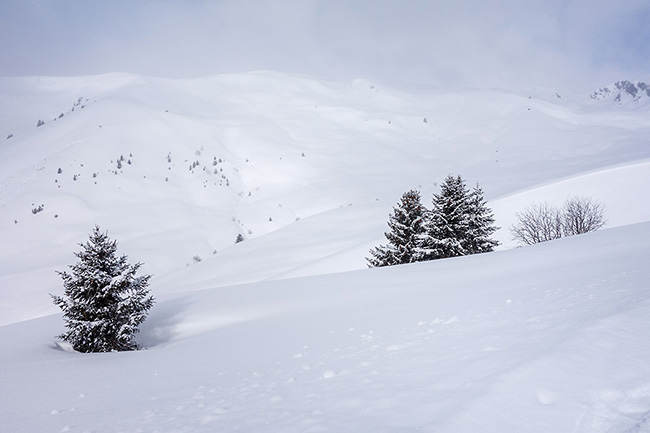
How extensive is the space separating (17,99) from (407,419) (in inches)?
2950

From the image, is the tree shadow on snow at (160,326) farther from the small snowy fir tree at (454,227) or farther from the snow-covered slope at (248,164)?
the small snowy fir tree at (454,227)

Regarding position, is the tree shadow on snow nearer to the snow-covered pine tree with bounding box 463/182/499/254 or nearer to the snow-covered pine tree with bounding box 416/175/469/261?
the snow-covered pine tree with bounding box 416/175/469/261

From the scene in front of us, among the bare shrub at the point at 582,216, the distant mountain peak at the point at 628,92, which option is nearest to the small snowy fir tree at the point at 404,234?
the bare shrub at the point at 582,216

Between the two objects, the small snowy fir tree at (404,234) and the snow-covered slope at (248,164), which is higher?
the snow-covered slope at (248,164)

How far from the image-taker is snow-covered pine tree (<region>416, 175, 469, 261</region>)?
15.6 meters

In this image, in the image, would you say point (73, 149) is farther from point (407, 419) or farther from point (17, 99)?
point (407, 419)

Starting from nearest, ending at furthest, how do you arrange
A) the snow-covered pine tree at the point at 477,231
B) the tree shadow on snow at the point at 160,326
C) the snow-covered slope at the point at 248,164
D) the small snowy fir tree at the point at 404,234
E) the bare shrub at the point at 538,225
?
the tree shadow on snow at the point at 160,326
the small snowy fir tree at the point at 404,234
the snow-covered pine tree at the point at 477,231
the bare shrub at the point at 538,225
the snow-covered slope at the point at 248,164

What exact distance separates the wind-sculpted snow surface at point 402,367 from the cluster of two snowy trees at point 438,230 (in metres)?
8.13

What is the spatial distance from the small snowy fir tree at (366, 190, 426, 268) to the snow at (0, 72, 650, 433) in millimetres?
1845

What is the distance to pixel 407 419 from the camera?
207 centimetres

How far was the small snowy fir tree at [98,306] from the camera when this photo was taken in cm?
752

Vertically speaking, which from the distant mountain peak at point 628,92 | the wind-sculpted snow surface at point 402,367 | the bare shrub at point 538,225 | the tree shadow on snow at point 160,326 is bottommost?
the tree shadow on snow at point 160,326

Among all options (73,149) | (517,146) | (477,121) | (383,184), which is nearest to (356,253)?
(383,184)

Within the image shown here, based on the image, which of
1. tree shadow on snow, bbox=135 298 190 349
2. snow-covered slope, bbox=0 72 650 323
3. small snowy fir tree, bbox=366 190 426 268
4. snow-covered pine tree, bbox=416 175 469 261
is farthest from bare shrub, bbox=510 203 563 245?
tree shadow on snow, bbox=135 298 190 349
